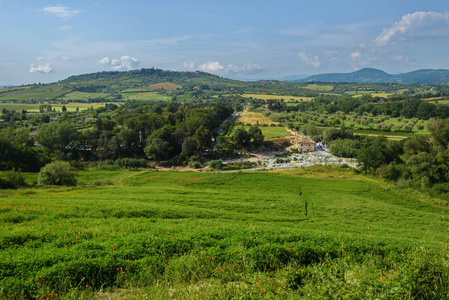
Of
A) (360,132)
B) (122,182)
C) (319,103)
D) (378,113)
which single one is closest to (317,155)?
(360,132)

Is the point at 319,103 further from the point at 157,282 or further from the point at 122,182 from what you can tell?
the point at 157,282

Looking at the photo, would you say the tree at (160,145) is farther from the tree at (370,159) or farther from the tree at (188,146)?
the tree at (370,159)

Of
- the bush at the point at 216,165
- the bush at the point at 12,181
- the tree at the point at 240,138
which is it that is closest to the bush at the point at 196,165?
the bush at the point at 216,165

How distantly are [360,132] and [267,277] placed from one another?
11917 cm

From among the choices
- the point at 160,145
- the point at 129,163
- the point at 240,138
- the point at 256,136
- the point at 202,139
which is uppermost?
the point at 202,139

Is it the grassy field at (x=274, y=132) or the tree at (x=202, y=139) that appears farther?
the grassy field at (x=274, y=132)

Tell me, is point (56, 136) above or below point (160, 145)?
above

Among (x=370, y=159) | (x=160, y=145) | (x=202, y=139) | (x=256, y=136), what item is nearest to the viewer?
(x=370, y=159)

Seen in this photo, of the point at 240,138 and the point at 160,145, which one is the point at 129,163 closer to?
the point at 160,145

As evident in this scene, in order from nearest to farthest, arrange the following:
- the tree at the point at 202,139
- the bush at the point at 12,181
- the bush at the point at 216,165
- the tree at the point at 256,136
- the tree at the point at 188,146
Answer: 1. the bush at the point at 12,181
2. the bush at the point at 216,165
3. the tree at the point at 188,146
4. the tree at the point at 202,139
5. the tree at the point at 256,136

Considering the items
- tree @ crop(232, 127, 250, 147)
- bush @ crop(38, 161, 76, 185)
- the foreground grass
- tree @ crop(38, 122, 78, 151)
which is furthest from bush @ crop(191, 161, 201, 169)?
the foreground grass

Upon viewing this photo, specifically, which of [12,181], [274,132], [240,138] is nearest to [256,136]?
[240,138]

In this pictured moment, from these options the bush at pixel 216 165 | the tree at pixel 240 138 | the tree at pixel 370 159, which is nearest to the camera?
the tree at pixel 370 159

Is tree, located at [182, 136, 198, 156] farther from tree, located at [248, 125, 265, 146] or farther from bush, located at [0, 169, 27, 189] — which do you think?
bush, located at [0, 169, 27, 189]
